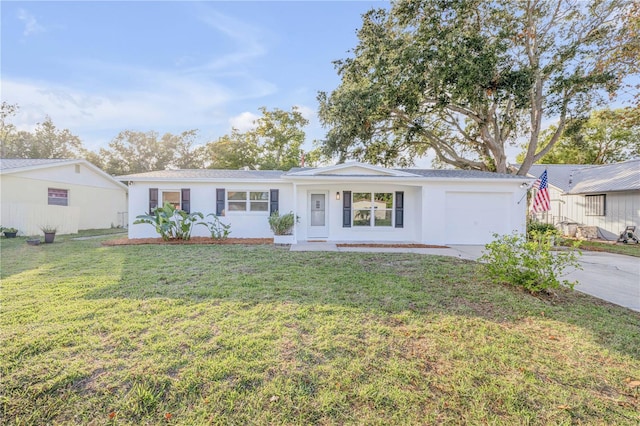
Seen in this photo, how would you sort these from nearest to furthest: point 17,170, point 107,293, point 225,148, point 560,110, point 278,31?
1. point 107,293
2. point 278,31
3. point 17,170
4. point 560,110
5. point 225,148

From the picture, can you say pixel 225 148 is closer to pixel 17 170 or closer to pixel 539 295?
pixel 17 170

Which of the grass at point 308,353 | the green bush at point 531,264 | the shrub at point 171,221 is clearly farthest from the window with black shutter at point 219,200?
the green bush at point 531,264

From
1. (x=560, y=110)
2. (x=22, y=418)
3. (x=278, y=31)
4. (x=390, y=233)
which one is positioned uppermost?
(x=278, y=31)

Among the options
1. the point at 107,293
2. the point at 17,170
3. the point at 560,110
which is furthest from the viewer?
the point at 560,110

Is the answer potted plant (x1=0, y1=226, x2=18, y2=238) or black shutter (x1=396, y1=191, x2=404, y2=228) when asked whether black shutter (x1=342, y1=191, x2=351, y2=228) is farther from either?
potted plant (x1=0, y1=226, x2=18, y2=238)

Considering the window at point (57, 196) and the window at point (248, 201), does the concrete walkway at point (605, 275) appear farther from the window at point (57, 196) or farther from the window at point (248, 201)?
the window at point (57, 196)

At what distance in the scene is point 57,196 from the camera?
51.4 feet

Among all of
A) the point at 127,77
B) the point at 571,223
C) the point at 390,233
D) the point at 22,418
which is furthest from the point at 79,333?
→ the point at 571,223

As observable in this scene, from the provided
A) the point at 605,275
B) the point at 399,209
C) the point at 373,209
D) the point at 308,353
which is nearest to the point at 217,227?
the point at 373,209

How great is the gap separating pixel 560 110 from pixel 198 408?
1915 centimetres

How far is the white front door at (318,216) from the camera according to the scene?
39.2 ft

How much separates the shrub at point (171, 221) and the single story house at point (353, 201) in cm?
62

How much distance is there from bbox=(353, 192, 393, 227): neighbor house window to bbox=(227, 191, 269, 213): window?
3727mm

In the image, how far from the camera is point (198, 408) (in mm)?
2301
